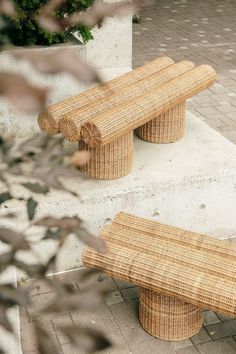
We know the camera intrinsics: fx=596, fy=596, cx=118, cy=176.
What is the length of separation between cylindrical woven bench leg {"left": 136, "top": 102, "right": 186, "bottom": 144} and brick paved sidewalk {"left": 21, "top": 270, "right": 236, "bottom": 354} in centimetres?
125

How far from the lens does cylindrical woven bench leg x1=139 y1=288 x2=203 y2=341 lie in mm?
3322

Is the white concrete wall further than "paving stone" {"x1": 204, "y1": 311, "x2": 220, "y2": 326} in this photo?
Yes

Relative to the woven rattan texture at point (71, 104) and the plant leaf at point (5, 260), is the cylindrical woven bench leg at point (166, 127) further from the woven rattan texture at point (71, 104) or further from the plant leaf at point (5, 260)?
the plant leaf at point (5, 260)

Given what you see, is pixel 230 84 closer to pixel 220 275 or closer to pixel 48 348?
pixel 220 275

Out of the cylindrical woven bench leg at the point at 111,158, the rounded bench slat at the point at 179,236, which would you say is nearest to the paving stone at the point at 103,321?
the rounded bench slat at the point at 179,236

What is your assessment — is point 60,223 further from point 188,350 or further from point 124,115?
point 124,115

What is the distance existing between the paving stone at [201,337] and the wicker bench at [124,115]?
3.92 feet

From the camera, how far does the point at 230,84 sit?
764cm

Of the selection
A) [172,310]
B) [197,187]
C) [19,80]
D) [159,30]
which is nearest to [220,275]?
[172,310]

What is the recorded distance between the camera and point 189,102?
7.00 meters

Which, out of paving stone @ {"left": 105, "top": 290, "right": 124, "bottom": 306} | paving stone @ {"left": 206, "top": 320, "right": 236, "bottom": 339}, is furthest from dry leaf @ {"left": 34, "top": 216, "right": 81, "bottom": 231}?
paving stone @ {"left": 105, "top": 290, "right": 124, "bottom": 306}

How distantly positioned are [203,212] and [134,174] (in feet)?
1.97

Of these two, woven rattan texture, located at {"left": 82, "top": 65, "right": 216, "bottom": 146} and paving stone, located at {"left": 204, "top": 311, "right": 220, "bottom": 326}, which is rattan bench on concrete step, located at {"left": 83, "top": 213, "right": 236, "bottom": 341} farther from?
woven rattan texture, located at {"left": 82, "top": 65, "right": 216, "bottom": 146}

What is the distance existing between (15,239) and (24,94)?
286 millimetres
